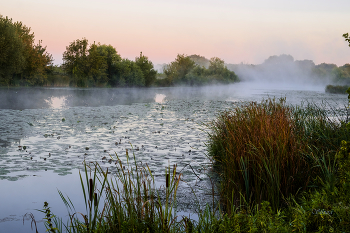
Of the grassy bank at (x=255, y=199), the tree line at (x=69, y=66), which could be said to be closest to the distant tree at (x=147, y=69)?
the tree line at (x=69, y=66)

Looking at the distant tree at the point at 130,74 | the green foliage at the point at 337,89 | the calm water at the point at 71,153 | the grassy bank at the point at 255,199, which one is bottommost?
the calm water at the point at 71,153

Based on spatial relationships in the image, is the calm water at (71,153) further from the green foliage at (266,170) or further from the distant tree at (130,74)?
the distant tree at (130,74)

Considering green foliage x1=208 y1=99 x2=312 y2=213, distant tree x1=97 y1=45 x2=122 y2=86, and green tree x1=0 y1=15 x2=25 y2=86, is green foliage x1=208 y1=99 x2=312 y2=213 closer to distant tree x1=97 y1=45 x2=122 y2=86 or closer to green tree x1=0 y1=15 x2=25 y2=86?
green tree x1=0 y1=15 x2=25 y2=86

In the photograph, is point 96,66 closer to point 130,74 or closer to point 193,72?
point 130,74

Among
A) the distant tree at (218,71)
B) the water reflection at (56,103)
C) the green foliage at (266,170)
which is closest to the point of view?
the green foliage at (266,170)

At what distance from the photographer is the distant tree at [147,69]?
6581cm

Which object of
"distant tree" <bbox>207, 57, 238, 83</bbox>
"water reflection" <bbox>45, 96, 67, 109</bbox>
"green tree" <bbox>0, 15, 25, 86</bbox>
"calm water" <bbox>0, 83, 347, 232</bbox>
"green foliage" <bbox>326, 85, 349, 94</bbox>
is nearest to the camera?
"calm water" <bbox>0, 83, 347, 232</bbox>

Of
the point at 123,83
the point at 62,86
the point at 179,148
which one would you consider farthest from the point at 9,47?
the point at 179,148

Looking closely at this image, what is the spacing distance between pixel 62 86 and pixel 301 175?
51118 mm

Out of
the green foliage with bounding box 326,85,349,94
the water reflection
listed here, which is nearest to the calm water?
the water reflection

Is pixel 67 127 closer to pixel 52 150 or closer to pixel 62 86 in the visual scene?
pixel 52 150

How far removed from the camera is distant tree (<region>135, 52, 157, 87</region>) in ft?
216

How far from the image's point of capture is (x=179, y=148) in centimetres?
939

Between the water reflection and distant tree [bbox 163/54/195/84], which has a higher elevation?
distant tree [bbox 163/54/195/84]
